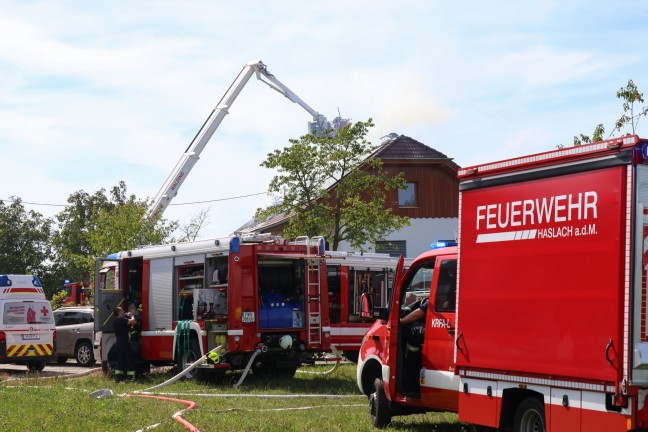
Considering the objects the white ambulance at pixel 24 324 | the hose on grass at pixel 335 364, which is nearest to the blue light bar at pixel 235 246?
the hose on grass at pixel 335 364

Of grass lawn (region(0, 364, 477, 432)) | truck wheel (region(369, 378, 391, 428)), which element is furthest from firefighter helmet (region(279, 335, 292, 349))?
truck wheel (region(369, 378, 391, 428))

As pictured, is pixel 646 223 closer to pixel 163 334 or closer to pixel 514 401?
pixel 514 401

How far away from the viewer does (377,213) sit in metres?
30.6

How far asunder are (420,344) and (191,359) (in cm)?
799

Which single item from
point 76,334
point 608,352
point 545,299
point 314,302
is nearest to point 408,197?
point 76,334

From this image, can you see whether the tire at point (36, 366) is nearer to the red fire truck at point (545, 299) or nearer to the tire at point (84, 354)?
the tire at point (84, 354)

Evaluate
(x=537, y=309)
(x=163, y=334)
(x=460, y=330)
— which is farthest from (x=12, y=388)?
(x=537, y=309)

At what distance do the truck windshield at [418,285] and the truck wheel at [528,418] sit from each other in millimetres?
2381

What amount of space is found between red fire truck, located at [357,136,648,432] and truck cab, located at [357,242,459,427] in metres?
0.02

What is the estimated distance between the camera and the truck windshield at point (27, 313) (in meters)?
22.4

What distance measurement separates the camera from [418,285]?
11.2 metres

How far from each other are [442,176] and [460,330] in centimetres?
3609

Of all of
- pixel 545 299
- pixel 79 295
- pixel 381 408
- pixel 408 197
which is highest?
pixel 408 197

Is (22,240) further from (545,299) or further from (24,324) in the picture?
(545,299)
